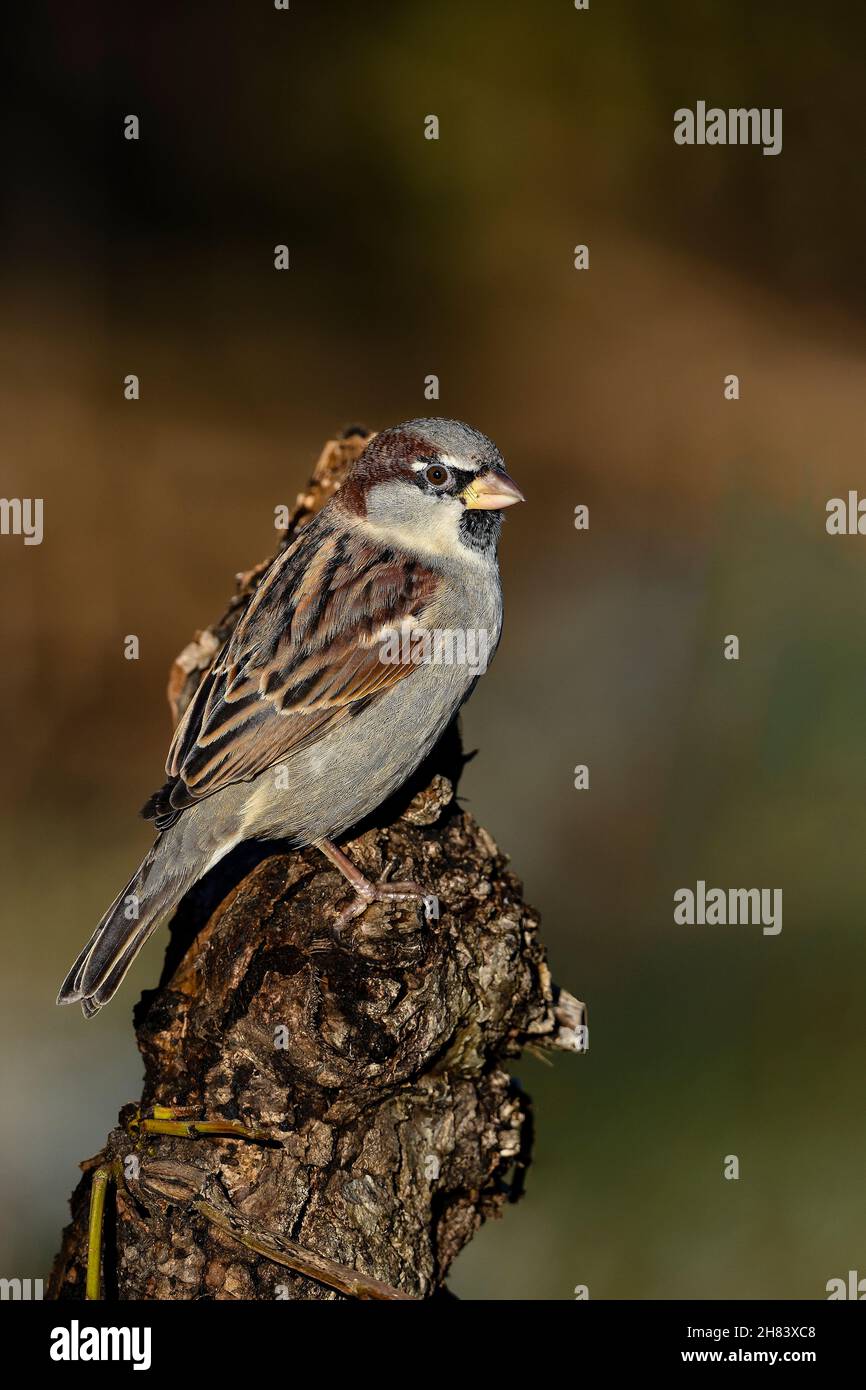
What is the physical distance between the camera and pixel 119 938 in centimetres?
329

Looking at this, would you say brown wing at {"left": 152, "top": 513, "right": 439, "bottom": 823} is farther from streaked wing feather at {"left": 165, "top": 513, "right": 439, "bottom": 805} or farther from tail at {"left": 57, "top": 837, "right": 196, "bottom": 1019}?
tail at {"left": 57, "top": 837, "right": 196, "bottom": 1019}

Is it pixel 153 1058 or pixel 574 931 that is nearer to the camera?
pixel 153 1058

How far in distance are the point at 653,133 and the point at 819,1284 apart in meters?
4.98

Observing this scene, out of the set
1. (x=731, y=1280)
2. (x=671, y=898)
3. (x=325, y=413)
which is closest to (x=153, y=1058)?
(x=731, y=1280)

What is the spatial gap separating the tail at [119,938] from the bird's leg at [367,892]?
1.33ft

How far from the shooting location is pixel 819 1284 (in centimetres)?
415

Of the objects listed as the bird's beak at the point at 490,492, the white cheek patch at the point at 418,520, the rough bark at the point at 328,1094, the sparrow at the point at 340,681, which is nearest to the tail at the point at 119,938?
the sparrow at the point at 340,681

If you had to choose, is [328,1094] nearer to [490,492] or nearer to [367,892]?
[367,892]

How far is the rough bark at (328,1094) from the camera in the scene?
2631mm

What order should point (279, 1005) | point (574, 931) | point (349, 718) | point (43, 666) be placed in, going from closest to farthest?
point (279, 1005) → point (349, 718) → point (574, 931) → point (43, 666)

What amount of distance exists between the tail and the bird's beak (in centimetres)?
138

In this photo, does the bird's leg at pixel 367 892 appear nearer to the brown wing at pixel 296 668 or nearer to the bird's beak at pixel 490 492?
the brown wing at pixel 296 668

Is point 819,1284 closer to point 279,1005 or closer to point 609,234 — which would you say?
point 279,1005

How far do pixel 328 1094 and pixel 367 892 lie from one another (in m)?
0.53
